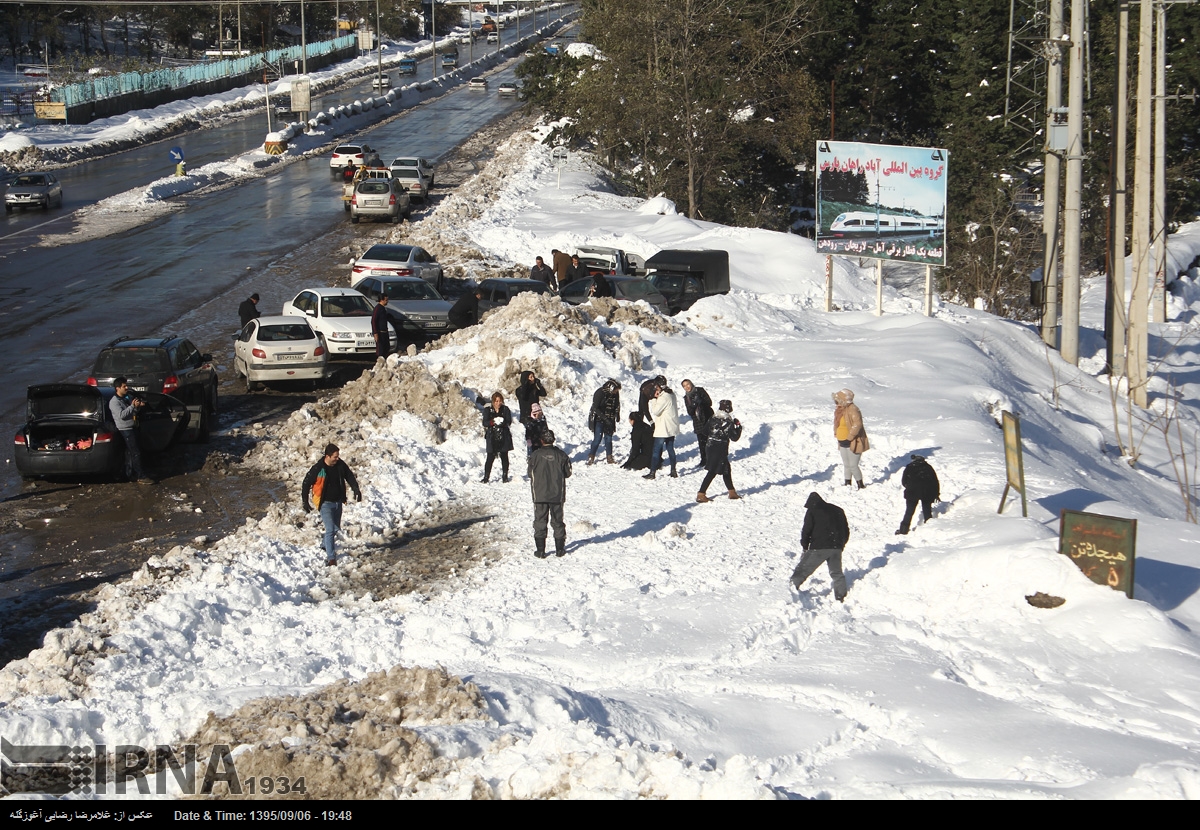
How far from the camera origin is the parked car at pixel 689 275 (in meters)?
26.6

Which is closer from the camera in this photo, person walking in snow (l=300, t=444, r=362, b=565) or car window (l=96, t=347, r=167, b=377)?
person walking in snow (l=300, t=444, r=362, b=565)

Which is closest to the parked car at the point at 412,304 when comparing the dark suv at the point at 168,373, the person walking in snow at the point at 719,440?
the dark suv at the point at 168,373

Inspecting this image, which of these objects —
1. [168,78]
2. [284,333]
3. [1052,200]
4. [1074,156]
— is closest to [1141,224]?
[1074,156]

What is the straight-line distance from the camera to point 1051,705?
10016 millimetres

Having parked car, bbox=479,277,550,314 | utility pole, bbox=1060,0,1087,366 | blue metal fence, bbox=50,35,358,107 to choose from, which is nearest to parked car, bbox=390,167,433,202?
parked car, bbox=479,277,550,314

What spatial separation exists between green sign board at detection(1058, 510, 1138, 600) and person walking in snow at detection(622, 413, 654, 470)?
6.08 metres

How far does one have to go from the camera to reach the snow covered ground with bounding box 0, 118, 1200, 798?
346 inches

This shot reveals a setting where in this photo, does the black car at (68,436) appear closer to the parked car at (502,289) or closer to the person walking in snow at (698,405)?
the person walking in snow at (698,405)

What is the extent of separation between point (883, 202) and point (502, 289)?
340 inches

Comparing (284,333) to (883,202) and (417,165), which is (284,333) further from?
(417,165)

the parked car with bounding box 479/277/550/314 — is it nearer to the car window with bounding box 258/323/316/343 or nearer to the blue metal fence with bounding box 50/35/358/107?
the car window with bounding box 258/323/316/343
